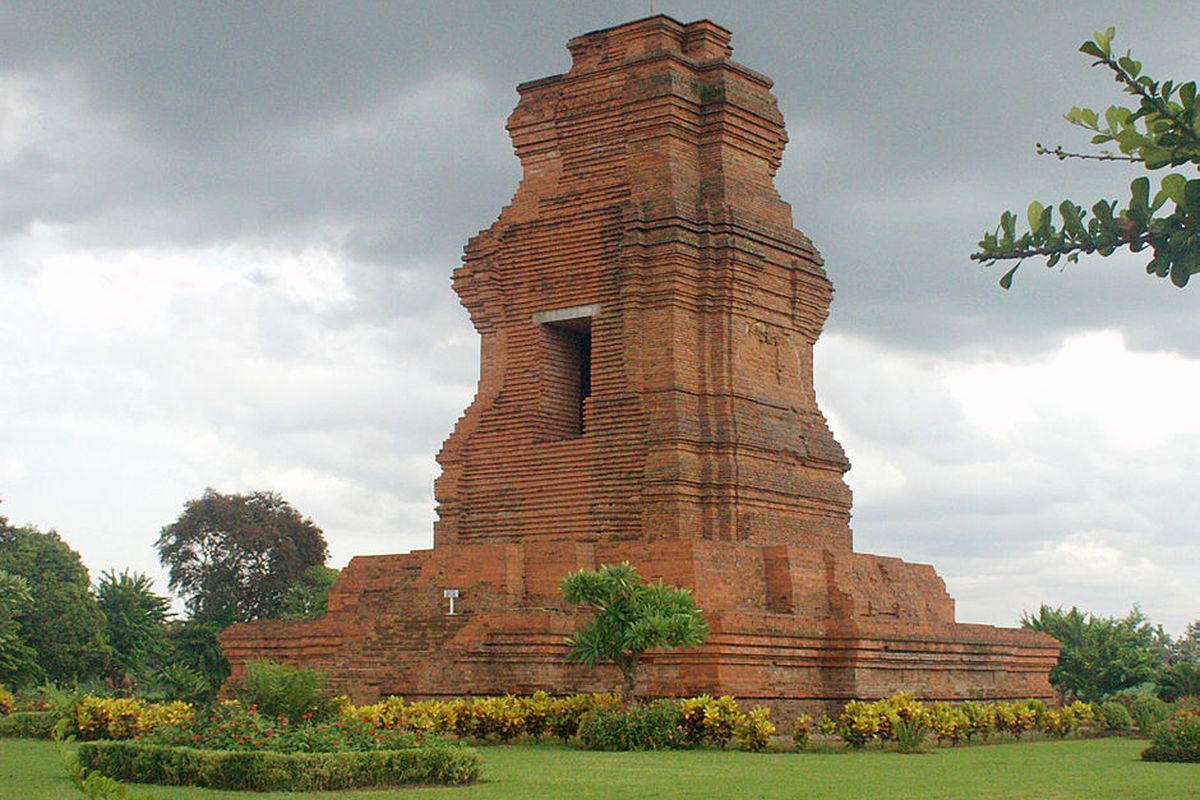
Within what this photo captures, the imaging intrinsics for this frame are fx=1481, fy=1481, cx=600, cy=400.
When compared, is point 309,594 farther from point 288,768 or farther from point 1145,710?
point 288,768

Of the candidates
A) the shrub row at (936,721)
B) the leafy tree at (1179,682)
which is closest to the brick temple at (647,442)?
the shrub row at (936,721)

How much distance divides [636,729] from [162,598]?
83.0 feet

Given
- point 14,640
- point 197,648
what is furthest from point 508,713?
point 197,648

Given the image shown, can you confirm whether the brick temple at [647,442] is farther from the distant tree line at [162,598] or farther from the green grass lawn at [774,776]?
the distant tree line at [162,598]

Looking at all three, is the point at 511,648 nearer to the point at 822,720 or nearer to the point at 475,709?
the point at 475,709

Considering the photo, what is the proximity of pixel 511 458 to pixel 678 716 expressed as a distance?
22.1 feet

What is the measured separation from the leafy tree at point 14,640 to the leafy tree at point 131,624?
3521 mm

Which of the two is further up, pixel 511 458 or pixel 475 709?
pixel 511 458

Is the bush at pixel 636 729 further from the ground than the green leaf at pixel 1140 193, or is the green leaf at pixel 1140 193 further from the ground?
the green leaf at pixel 1140 193

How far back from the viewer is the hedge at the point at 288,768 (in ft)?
40.4

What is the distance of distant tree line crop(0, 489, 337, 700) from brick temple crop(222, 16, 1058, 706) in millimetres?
9657

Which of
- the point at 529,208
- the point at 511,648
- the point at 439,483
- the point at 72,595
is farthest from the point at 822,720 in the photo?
the point at 72,595

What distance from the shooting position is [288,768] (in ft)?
40.4

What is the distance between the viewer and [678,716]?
16797 mm
